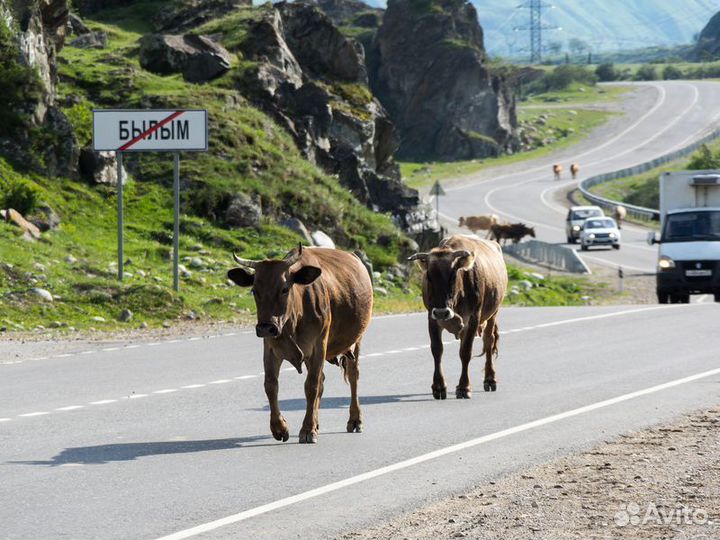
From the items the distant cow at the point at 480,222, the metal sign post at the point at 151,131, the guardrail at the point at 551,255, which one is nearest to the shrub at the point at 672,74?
the distant cow at the point at 480,222

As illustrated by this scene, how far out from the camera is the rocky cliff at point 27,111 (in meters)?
31.5

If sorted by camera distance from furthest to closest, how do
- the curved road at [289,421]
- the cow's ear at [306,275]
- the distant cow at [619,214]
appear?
the distant cow at [619,214] < the cow's ear at [306,275] < the curved road at [289,421]

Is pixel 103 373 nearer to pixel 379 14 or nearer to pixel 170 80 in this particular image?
pixel 170 80

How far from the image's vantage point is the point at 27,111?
1244 inches

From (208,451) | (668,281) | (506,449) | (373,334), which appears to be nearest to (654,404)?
(506,449)

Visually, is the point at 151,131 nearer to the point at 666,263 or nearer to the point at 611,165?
the point at 666,263

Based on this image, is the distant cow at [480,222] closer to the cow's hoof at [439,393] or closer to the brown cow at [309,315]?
the cow's hoof at [439,393]

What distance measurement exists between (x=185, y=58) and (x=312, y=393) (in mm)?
30738

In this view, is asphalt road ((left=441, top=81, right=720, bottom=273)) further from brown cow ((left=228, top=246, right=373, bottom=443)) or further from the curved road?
brown cow ((left=228, top=246, right=373, bottom=443))

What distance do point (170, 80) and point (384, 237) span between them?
8102 millimetres

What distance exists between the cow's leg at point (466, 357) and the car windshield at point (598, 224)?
159 feet

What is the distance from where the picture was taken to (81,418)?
1356cm

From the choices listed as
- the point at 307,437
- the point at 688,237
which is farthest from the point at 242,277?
the point at 688,237

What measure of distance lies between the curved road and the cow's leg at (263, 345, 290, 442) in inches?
4.8
